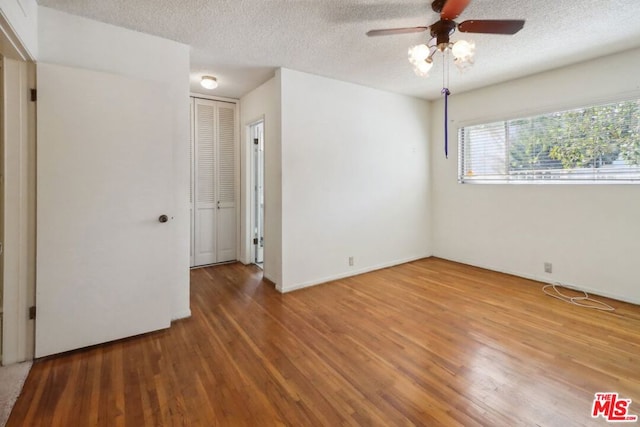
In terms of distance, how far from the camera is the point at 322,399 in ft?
5.72

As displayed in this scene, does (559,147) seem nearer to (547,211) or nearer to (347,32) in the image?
(547,211)

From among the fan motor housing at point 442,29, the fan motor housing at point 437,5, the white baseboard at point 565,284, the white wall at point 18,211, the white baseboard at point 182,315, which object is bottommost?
the white baseboard at point 182,315

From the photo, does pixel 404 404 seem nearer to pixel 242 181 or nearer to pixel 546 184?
pixel 546 184

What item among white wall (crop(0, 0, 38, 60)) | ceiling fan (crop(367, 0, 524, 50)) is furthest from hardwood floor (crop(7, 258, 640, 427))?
ceiling fan (crop(367, 0, 524, 50))

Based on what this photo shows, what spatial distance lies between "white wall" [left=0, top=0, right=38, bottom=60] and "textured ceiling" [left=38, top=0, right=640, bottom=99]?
0.22 meters

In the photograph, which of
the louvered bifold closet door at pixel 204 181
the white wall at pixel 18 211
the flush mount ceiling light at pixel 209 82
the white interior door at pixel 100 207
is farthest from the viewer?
the louvered bifold closet door at pixel 204 181

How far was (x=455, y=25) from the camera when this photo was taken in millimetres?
2078

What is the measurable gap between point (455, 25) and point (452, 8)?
0.22 m

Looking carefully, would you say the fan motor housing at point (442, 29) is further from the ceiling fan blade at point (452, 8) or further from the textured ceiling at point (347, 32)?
the textured ceiling at point (347, 32)

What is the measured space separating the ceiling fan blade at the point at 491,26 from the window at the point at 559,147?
2201 millimetres

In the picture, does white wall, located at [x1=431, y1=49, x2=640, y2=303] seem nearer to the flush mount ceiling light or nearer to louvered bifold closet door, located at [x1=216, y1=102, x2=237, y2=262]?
louvered bifold closet door, located at [x1=216, y1=102, x2=237, y2=262]

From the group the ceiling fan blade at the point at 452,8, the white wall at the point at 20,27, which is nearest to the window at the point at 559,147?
the ceiling fan blade at the point at 452,8

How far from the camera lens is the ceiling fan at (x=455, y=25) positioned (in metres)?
1.87

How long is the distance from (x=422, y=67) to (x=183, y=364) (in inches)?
107
